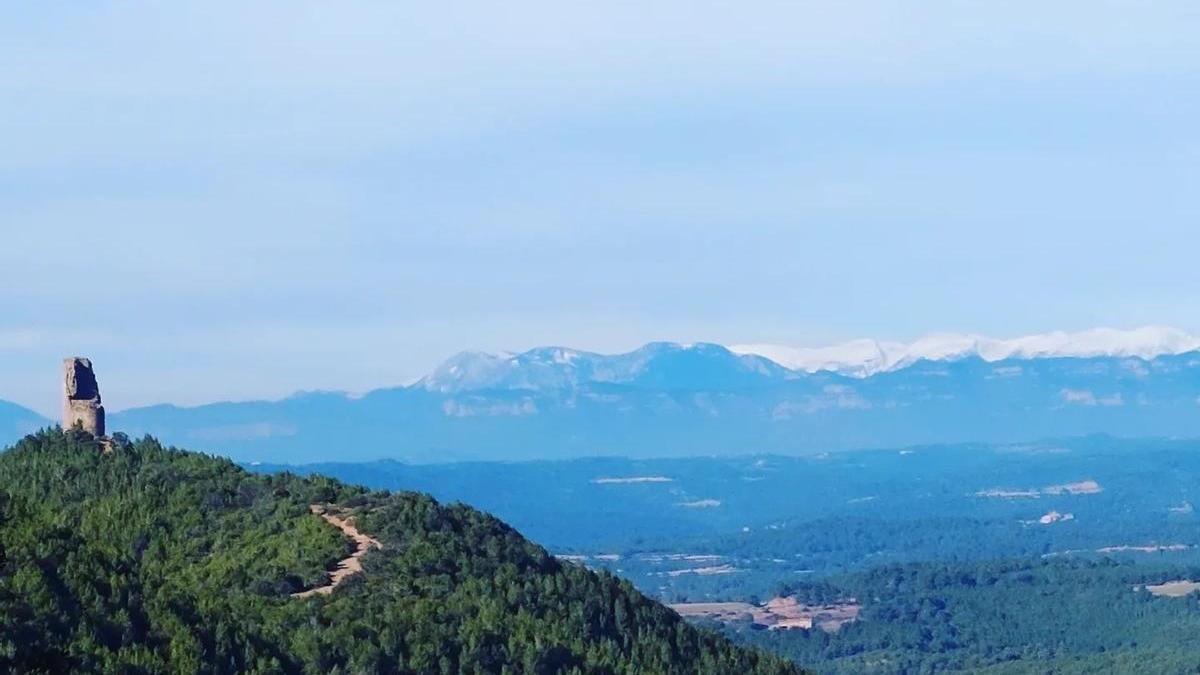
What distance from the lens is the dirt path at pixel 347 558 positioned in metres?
Result: 67.8

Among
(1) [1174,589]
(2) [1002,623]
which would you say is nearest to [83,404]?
(2) [1002,623]

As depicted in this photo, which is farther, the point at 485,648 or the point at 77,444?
the point at 77,444

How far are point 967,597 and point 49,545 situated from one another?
4969 inches

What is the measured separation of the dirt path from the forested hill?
0.31 meters

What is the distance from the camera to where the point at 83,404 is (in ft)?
271

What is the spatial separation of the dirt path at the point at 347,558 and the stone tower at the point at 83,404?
1095cm

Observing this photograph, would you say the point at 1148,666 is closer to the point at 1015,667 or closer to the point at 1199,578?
the point at 1015,667

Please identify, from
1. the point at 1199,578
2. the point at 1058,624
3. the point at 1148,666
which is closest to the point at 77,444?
the point at 1148,666

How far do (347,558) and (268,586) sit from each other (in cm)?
389

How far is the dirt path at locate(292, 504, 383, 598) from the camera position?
222 ft

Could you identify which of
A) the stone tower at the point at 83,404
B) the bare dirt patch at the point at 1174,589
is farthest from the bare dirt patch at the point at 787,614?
the stone tower at the point at 83,404

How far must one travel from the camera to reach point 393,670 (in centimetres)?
6112

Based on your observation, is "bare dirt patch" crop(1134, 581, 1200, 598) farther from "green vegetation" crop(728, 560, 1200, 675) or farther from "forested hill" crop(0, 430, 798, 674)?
"forested hill" crop(0, 430, 798, 674)

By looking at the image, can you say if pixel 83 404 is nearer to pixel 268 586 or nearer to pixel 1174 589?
pixel 268 586
